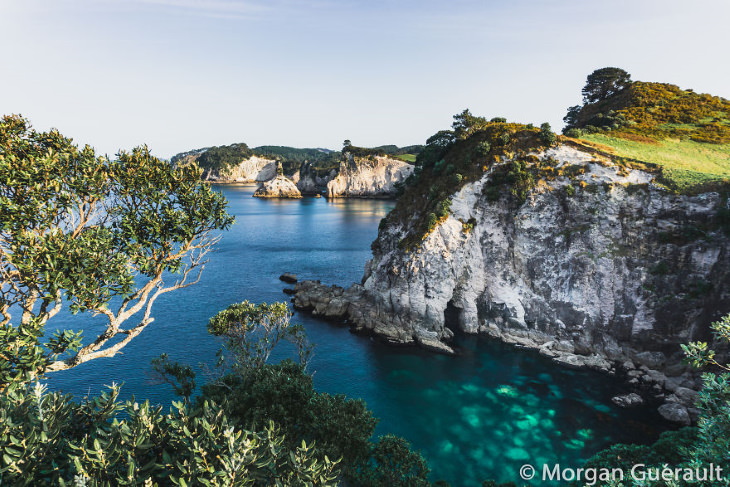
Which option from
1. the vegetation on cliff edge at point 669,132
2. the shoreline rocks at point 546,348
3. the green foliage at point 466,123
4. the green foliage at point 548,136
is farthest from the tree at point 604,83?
the shoreline rocks at point 546,348

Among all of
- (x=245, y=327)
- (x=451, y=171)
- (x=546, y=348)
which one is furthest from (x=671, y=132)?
(x=245, y=327)

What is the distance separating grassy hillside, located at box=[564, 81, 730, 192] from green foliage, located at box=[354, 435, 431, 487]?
172ft

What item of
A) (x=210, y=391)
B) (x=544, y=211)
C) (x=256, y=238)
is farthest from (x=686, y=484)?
(x=256, y=238)

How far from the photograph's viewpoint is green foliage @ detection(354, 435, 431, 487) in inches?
913

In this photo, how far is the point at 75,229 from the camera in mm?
19125

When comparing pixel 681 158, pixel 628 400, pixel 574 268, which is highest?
pixel 681 158

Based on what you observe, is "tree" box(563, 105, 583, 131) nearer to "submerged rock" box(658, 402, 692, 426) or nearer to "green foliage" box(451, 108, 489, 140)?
"green foliage" box(451, 108, 489, 140)

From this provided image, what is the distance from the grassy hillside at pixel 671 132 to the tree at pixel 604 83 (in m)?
6.75

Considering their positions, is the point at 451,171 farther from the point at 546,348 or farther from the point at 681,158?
the point at 681,158

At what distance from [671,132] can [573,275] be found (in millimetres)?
37009

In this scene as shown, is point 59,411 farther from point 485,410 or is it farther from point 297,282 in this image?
point 297,282

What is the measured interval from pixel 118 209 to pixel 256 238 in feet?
346

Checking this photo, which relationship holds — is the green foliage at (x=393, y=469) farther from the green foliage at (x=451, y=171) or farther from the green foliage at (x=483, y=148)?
the green foliage at (x=483, y=148)

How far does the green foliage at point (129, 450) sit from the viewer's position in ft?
35.8
